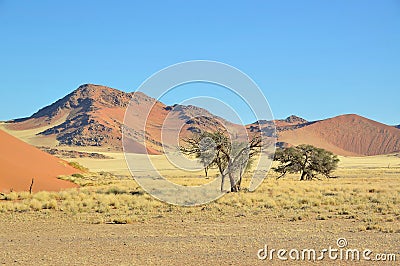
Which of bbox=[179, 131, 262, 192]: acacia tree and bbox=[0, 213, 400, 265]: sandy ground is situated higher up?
bbox=[179, 131, 262, 192]: acacia tree

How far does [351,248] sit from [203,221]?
6.87m

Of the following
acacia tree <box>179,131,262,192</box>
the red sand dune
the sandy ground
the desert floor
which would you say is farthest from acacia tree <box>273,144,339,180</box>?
the sandy ground

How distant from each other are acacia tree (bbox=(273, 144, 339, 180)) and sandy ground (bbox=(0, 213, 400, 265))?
36.0 meters

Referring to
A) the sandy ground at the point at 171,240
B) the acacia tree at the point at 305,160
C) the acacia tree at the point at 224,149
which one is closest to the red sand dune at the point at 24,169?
the acacia tree at the point at 224,149

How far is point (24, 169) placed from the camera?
39.1 meters

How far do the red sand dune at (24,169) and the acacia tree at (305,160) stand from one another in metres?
25.1

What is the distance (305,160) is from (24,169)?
102ft

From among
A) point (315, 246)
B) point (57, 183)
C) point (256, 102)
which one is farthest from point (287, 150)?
point (315, 246)

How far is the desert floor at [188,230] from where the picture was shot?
11.5m

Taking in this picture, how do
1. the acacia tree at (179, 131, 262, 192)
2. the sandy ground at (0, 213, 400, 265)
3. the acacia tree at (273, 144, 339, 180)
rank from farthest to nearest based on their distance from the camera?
the acacia tree at (273, 144, 339, 180) → the acacia tree at (179, 131, 262, 192) → the sandy ground at (0, 213, 400, 265)

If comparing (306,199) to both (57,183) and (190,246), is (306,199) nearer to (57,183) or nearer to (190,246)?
(190,246)

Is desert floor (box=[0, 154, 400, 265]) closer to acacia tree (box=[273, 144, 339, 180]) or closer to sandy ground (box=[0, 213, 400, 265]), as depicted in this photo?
sandy ground (box=[0, 213, 400, 265])

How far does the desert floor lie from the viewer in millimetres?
11469

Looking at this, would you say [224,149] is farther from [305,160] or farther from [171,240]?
[305,160]
